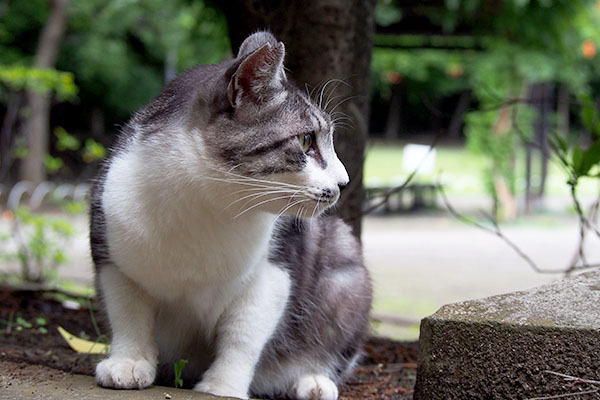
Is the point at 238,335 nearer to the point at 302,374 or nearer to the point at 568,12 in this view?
the point at 302,374

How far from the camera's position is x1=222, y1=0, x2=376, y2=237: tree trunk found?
9.45 ft

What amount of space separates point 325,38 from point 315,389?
143 cm

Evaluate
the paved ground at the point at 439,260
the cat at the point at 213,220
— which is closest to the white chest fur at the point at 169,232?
the cat at the point at 213,220

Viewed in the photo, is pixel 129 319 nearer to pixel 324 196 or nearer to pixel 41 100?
pixel 324 196

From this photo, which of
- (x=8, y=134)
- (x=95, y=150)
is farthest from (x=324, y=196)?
(x=8, y=134)

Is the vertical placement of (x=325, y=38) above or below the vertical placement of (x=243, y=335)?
above

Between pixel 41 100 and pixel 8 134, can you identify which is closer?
pixel 8 134

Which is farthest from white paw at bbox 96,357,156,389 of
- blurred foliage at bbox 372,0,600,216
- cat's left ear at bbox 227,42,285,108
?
blurred foliage at bbox 372,0,600,216

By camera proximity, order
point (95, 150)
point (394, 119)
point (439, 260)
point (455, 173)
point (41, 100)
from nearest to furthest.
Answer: point (95, 150)
point (439, 260)
point (41, 100)
point (455, 173)
point (394, 119)

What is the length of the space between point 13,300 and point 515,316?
267cm

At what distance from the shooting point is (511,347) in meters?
1.77

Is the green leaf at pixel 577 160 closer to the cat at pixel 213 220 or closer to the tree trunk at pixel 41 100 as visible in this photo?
the cat at pixel 213 220

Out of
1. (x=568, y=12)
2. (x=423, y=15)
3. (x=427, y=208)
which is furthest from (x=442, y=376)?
(x=427, y=208)

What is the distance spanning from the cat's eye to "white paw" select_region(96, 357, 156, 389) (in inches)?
32.1
